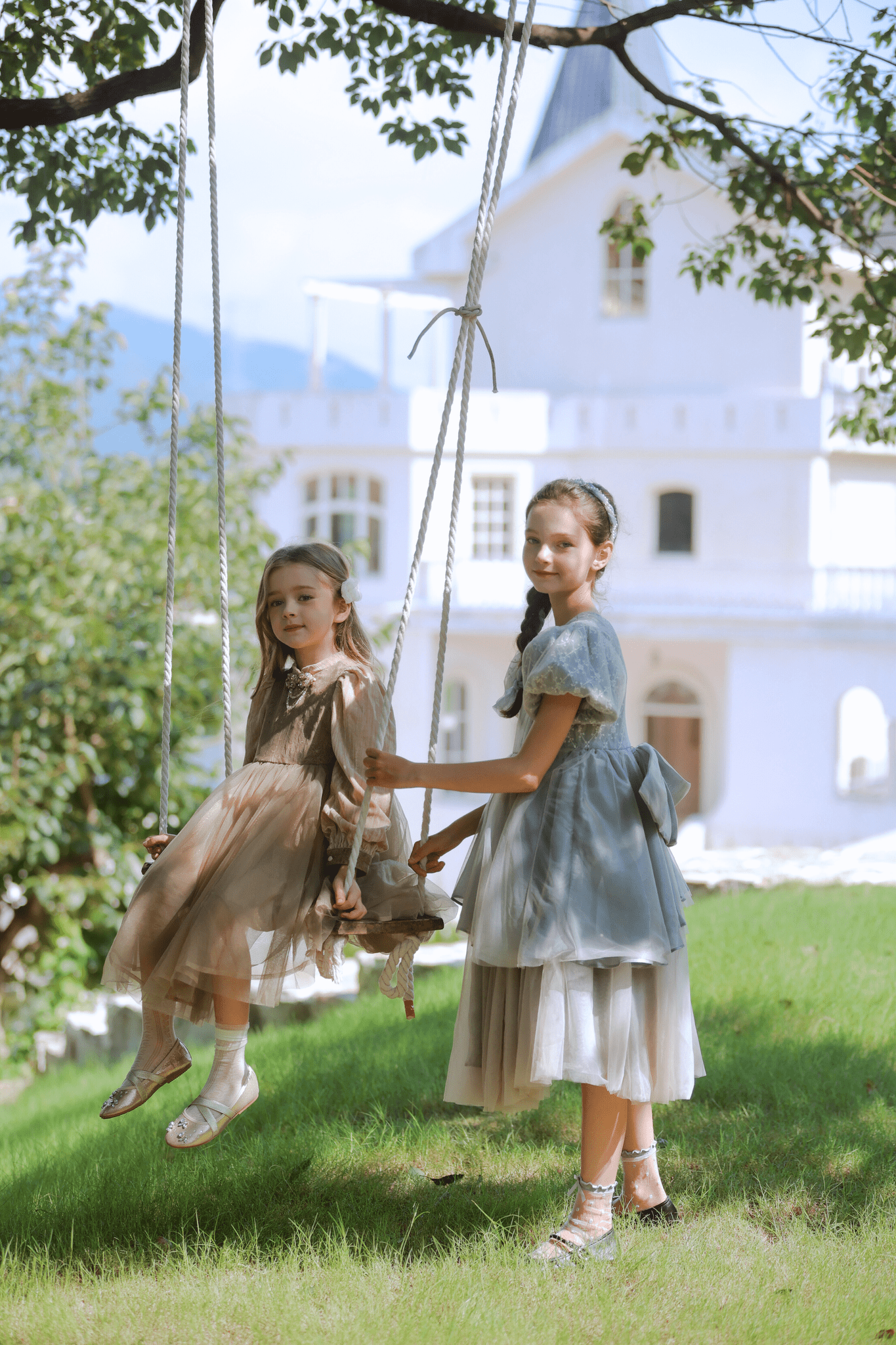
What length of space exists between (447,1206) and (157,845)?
3.42 ft

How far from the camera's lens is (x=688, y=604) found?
15.4 meters

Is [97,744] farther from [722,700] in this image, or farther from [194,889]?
[722,700]

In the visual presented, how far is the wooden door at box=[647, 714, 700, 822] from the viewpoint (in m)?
16.8

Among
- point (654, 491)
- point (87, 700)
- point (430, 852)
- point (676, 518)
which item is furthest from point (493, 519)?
point (430, 852)

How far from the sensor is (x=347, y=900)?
96.9 inches

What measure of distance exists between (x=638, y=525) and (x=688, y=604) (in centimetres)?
134

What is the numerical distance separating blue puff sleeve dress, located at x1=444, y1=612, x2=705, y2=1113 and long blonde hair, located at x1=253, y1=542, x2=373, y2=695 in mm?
441

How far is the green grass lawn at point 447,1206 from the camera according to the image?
2.38 m

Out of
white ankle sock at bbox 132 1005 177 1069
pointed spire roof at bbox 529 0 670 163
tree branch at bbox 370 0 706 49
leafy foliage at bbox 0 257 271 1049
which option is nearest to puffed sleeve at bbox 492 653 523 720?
white ankle sock at bbox 132 1005 177 1069

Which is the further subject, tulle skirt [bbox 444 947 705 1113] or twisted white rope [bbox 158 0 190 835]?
twisted white rope [bbox 158 0 190 835]

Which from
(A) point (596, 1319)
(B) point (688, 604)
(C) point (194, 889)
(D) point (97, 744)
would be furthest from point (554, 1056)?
(B) point (688, 604)

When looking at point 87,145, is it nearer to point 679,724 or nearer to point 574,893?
point 574,893

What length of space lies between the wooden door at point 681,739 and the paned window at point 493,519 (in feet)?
9.62

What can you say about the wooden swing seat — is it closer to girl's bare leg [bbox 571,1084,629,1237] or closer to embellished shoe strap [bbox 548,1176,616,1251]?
girl's bare leg [bbox 571,1084,629,1237]
